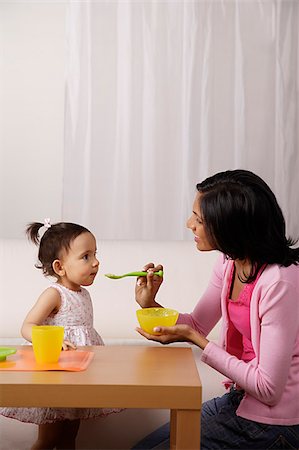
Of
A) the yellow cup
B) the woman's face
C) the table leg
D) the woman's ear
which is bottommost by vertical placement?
the table leg

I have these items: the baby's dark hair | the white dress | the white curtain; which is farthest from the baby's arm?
the white curtain

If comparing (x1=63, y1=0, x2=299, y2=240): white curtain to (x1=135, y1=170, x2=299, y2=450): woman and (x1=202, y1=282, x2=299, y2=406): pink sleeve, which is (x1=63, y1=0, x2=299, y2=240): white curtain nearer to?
(x1=135, y1=170, x2=299, y2=450): woman

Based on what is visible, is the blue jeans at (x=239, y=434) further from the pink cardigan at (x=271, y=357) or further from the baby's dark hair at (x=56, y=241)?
the baby's dark hair at (x=56, y=241)

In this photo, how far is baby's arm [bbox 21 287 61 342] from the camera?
195 cm

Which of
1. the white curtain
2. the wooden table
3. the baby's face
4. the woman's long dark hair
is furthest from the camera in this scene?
the white curtain

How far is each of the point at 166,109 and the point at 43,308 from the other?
1087 mm

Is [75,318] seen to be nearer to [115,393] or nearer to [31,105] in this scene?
[115,393]

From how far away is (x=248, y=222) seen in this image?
1.67 meters

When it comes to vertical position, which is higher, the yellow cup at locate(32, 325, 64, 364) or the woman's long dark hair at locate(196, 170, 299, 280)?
the woman's long dark hair at locate(196, 170, 299, 280)

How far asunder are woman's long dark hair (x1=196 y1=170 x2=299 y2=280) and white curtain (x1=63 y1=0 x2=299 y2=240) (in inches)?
39.7

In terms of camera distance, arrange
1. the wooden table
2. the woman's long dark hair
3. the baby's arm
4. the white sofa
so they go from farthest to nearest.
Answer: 1. the white sofa
2. the baby's arm
3. the woman's long dark hair
4. the wooden table

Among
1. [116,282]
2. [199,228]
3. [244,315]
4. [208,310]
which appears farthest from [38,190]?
[244,315]

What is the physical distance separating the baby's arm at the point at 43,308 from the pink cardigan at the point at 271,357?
22.3 inches

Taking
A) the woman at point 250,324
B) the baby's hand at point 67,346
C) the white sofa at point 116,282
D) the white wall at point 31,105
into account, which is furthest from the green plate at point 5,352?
the white wall at point 31,105
